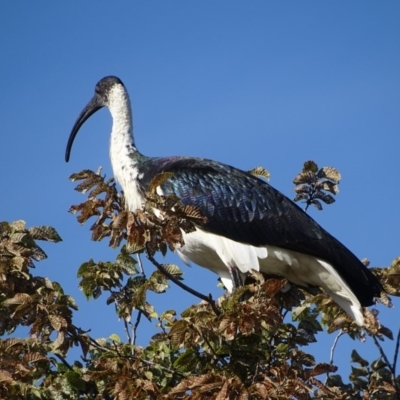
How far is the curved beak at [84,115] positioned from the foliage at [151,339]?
12.2 feet

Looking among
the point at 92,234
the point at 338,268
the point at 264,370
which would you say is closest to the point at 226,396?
the point at 264,370

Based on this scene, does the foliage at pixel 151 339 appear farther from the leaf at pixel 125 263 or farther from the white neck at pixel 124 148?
the white neck at pixel 124 148

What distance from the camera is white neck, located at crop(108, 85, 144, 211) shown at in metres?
10.3

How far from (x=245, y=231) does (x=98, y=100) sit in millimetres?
2781

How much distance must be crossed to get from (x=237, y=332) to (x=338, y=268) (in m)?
2.18

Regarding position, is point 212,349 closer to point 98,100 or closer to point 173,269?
point 173,269

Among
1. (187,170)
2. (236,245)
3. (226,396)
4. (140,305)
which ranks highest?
(187,170)

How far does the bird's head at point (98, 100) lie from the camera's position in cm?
1188

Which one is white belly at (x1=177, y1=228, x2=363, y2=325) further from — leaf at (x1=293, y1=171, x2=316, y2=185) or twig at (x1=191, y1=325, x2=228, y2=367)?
twig at (x1=191, y1=325, x2=228, y2=367)

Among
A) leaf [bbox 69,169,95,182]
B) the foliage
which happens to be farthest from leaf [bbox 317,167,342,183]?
leaf [bbox 69,169,95,182]

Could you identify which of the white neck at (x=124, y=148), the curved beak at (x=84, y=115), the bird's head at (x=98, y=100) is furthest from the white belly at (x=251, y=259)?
the curved beak at (x=84, y=115)

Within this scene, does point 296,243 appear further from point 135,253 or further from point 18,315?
point 18,315

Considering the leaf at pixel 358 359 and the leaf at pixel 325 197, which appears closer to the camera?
the leaf at pixel 358 359

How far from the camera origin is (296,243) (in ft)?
32.5
